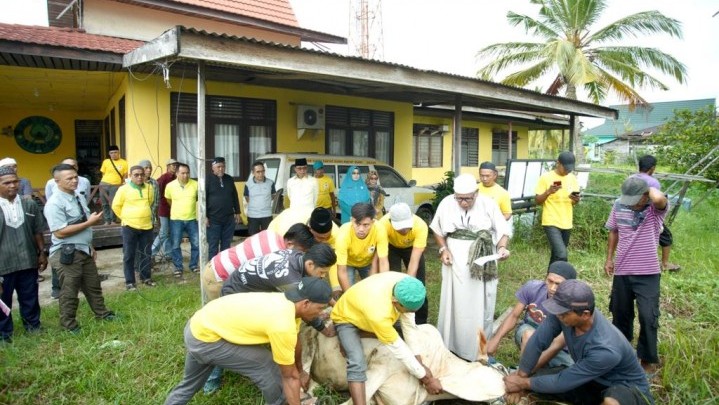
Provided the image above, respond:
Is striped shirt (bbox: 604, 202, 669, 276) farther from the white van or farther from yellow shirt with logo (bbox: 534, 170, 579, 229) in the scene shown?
the white van

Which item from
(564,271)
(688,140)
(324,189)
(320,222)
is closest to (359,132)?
(324,189)

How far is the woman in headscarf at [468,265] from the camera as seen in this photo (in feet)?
13.3

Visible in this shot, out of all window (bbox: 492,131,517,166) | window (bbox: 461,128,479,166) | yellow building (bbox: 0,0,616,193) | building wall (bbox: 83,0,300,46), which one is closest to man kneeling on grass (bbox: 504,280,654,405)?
yellow building (bbox: 0,0,616,193)

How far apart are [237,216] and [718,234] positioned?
9.06 m

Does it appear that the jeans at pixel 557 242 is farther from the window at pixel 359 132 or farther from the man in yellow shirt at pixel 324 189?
the window at pixel 359 132

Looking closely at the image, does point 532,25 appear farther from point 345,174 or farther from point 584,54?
point 345,174

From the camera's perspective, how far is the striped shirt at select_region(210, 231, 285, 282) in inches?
147

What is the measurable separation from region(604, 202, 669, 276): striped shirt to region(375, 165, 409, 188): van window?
4877mm

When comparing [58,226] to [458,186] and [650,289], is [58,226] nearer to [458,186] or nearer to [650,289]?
[458,186]

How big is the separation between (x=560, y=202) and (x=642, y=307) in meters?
2.07

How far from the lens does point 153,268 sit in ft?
22.2

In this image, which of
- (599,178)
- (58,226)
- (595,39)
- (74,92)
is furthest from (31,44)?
(599,178)

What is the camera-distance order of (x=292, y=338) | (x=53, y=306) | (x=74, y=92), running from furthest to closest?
1. (x=74, y=92)
2. (x=53, y=306)
3. (x=292, y=338)

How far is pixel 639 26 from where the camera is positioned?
674 inches
